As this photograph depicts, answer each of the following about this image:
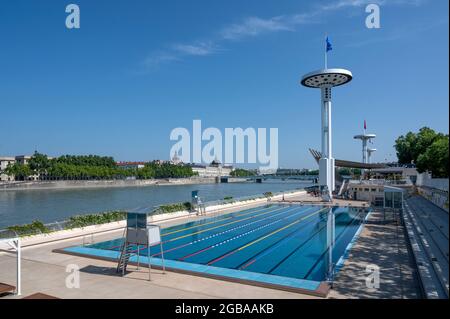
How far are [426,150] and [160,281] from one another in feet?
105

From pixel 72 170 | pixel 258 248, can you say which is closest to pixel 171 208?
pixel 258 248

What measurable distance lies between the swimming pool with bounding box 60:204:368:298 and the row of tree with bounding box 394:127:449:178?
6.44 m

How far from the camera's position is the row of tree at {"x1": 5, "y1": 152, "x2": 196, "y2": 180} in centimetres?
10494

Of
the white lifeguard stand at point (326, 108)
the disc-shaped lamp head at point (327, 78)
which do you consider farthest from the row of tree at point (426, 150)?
the disc-shaped lamp head at point (327, 78)

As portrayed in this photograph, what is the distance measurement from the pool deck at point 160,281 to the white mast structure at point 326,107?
31.7m

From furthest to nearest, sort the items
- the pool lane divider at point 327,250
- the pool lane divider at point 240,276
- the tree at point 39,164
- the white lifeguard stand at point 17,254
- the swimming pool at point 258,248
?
1. the tree at point 39,164
2. the pool lane divider at point 327,250
3. the swimming pool at point 258,248
4. the pool lane divider at point 240,276
5. the white lifeguard stand at point 17,254

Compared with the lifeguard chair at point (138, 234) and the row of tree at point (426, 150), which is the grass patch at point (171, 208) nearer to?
the lifeguard chair at point (138, 234)

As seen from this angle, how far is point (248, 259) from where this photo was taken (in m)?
14.8

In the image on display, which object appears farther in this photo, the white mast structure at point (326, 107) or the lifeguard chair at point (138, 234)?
the white mast structure at point (326, 107)

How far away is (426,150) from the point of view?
3322 centimetres

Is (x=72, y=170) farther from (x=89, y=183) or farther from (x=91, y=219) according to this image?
(x=91, y=219)

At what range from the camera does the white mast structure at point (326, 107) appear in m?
45.3

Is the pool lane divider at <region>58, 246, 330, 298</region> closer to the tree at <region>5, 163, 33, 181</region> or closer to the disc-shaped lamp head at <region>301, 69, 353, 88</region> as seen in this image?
the disc-shaped lamp head at <region>301, 69, 353, 88</region>

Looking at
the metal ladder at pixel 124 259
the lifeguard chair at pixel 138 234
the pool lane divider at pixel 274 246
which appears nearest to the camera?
the lifeguard chair at pixel 138 234
